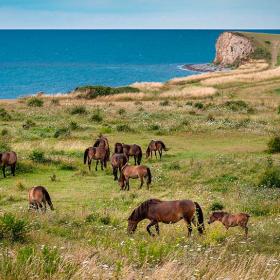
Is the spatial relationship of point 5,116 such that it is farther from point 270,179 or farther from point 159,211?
point 159,211

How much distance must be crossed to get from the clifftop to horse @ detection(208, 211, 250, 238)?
104 meters

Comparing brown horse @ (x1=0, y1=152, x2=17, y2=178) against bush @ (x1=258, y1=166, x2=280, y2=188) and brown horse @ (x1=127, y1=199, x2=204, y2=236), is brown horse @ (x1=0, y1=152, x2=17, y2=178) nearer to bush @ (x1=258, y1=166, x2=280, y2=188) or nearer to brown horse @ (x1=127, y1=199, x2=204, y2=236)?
bush @ (x1=258, y1=166, x2=280, y2=188)

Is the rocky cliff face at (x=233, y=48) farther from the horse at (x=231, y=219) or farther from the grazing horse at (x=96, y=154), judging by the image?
the horse at (x=231, y=219)

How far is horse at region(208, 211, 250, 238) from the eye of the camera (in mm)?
14523

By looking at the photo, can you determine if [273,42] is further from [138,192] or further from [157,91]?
[138,192]

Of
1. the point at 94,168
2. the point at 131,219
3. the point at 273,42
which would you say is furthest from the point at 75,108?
the point at 273,42

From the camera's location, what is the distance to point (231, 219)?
14828mm

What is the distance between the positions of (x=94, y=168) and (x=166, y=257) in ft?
61.8

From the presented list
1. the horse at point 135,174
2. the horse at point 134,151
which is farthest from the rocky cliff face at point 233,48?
the horse at point 135,174

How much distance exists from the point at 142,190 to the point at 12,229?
37.2ft

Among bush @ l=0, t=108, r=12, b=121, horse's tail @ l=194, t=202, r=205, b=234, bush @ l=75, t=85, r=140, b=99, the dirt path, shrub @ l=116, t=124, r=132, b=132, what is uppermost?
the dirt path

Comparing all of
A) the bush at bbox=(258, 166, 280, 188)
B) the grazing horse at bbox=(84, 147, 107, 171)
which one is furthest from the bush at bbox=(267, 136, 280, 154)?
the grazing horse at bbox=(84, 147, 107, 171)

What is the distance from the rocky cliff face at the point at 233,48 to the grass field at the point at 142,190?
72.1 m

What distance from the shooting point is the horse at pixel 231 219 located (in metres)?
14.5
